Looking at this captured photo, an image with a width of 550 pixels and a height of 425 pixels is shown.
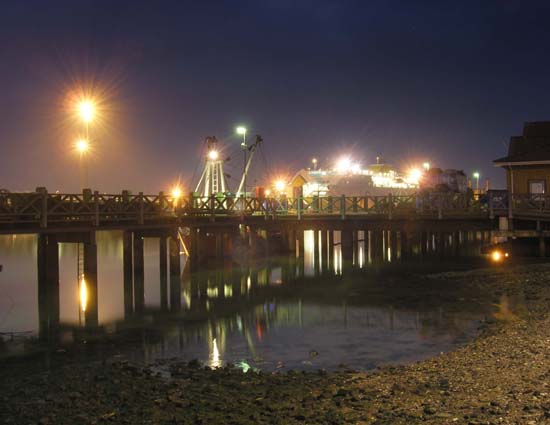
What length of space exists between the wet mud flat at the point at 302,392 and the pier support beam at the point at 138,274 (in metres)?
11.7

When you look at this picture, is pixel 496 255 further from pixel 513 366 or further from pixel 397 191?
pixel 397 191

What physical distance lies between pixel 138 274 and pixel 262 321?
10.8m

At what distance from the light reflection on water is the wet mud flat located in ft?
5.43

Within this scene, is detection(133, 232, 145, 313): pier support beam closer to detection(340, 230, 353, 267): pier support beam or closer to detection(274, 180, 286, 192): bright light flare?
detection(340, 230, 353, 267): pier support beam

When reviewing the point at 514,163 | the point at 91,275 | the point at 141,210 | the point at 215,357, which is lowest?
the point at 215,357

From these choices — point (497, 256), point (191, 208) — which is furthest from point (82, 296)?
point (497, 256)

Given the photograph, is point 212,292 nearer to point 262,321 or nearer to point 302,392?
point 262,321

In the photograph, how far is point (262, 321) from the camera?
76.8ft

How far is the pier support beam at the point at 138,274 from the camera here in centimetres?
2906

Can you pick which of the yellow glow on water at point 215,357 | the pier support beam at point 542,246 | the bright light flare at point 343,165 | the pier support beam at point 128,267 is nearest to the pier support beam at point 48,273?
the pier support beam at point 128,267

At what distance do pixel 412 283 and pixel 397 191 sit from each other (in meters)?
43.5

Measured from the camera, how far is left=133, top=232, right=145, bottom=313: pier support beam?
29062 mm

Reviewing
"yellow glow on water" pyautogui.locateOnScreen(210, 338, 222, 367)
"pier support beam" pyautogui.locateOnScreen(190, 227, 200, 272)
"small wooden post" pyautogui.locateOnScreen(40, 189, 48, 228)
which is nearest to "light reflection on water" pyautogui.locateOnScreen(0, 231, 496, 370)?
"yellow glow on water" pyautogui.locateOnScreen(210, 338, 222, 367)

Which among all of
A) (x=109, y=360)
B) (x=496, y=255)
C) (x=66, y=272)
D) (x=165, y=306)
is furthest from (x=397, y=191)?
(x=109, y=360)
